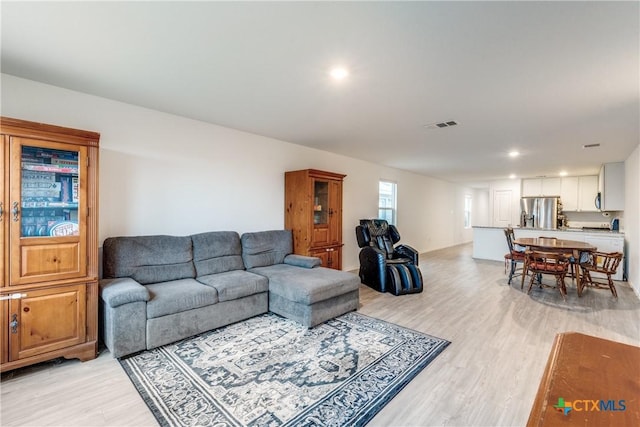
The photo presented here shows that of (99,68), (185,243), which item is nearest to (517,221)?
(185,243)

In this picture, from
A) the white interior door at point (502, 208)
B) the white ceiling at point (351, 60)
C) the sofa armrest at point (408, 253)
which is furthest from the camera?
the white interior door at point (502, 208)

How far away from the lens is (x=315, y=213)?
15.1 ft

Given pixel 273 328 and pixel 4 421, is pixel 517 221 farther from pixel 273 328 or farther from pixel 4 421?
pixel 4 421

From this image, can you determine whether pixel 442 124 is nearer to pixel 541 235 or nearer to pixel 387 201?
pixel 387 201

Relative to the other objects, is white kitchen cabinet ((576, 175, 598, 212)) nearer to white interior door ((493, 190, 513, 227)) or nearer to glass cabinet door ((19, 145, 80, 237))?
white interior door ((493, 190, 513, 227))

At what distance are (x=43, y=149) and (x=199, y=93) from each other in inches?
51.8

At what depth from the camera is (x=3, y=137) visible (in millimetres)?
2137

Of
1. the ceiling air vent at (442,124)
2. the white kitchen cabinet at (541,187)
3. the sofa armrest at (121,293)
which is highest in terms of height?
the ceiling air vent at (442,124)

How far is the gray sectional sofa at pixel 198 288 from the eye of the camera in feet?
8.25

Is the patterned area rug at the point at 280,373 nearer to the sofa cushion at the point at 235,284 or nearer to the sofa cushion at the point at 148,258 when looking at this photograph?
the sofa cushion at the point at 235,284

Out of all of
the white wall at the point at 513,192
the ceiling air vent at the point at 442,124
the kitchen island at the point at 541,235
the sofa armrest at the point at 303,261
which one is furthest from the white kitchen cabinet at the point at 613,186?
the sofa armrest at the point at 303,261

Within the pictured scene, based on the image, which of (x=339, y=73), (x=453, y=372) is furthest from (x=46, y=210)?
(x=453, y=372)

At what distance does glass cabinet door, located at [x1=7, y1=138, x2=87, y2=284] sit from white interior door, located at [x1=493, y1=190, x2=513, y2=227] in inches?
394

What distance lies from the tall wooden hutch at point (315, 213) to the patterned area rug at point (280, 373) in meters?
1.50
